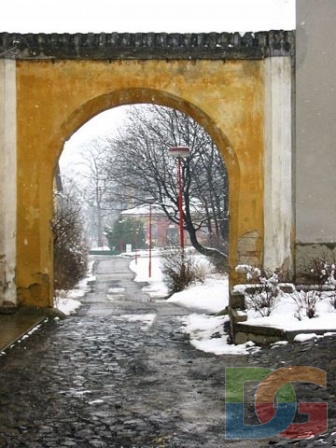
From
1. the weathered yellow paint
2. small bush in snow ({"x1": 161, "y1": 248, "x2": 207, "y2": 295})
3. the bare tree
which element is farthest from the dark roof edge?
the bare tree

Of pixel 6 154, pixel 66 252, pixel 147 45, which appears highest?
pixel 147 45

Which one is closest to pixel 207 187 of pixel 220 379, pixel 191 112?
pixel 191 112

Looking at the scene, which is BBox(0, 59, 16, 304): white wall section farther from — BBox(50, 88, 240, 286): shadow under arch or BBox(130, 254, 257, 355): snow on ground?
BBox(130, 254, 257, 355): snow on ground

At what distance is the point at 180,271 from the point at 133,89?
28.2 ft

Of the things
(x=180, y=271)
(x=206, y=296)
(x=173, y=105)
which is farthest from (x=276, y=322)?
(x=180, y=271)

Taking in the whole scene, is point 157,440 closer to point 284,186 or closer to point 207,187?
point 284,186

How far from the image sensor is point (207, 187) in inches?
1081

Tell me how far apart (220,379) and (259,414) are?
1.56 m

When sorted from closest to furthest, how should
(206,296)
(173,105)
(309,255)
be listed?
(309,255) → (173,105) → (206,296)

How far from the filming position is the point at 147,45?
12.3m

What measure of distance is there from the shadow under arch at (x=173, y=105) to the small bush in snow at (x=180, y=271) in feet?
23.5

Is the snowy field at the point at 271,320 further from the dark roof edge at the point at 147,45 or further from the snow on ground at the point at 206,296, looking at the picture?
the dark roof edge at the point at 147,45

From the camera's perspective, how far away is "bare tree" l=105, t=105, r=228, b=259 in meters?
26.0

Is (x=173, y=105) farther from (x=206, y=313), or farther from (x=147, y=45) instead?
(x=206, y=313)
